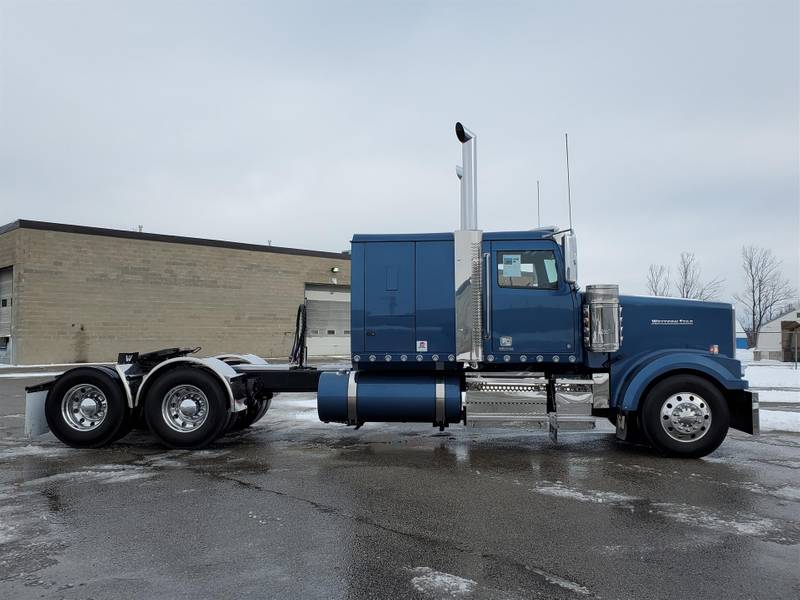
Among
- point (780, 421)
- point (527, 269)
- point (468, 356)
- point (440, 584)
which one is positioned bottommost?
point (440, 584)

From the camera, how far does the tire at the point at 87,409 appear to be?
8273mm

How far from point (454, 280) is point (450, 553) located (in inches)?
170

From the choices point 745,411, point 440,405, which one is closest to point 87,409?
point 440,405

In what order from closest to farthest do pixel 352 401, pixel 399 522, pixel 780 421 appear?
1. pixel 399 522
2. pixel 352 401
3. pixel 780 421

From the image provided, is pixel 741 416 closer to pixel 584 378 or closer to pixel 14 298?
pixel 584 378

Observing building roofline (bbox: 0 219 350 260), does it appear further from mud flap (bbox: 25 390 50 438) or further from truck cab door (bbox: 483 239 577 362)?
truck cab door (bbox: 483 239 577 362)

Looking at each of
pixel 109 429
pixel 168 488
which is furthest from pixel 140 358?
pixel 168 488

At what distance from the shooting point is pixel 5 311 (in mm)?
29250

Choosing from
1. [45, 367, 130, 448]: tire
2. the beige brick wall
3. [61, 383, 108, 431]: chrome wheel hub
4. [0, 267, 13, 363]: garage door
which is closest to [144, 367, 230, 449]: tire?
[45, 367, 130, 448]: tire

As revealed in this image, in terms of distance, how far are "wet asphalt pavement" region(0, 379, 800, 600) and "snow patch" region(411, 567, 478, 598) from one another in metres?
0.02

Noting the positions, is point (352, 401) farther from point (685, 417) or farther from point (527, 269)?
point (685, 417)

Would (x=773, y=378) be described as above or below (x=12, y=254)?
below

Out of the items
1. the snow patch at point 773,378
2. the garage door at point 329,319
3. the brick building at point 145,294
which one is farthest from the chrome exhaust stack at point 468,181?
the garage door at point 329,319

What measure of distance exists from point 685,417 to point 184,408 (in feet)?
21.2
